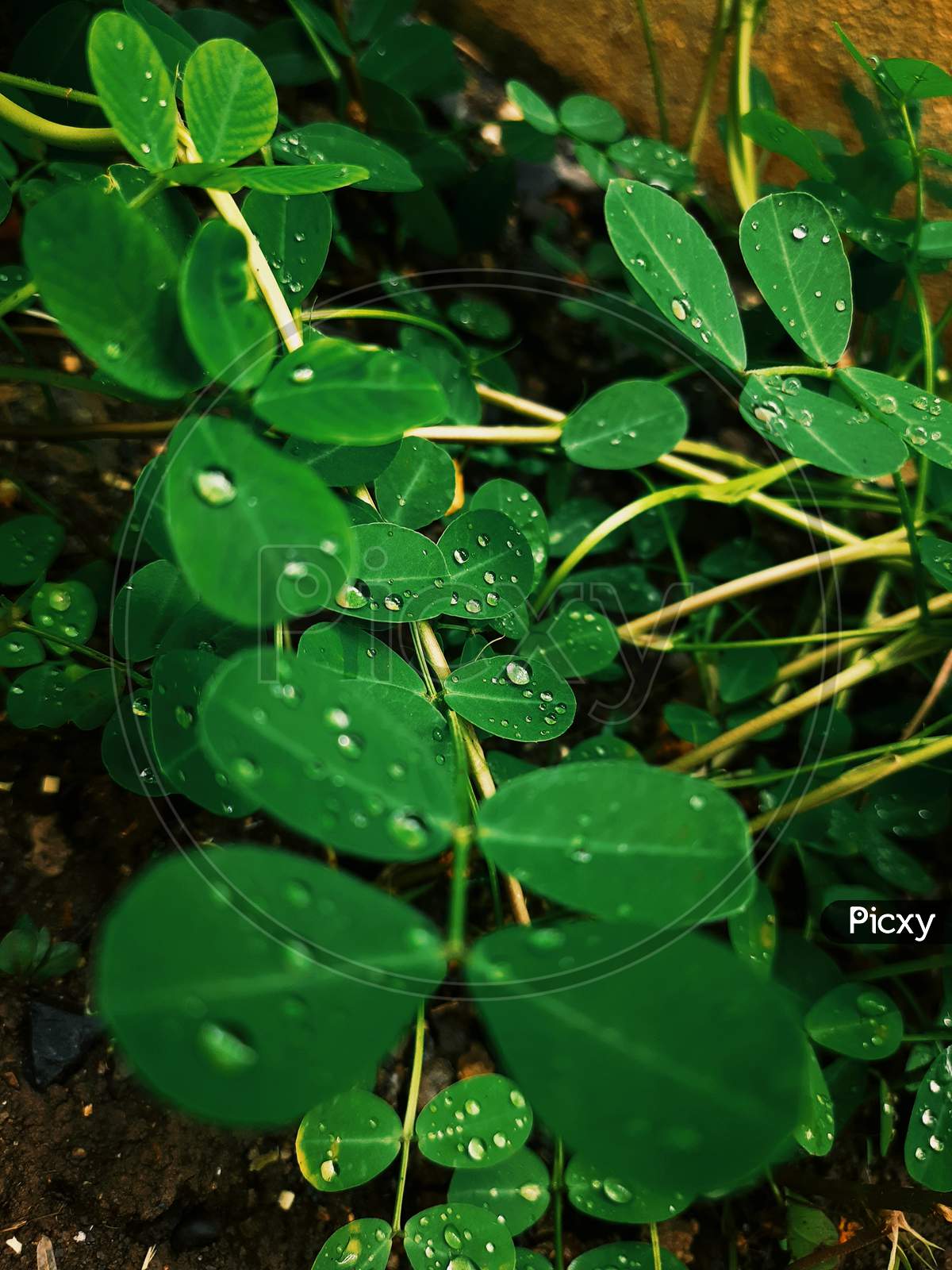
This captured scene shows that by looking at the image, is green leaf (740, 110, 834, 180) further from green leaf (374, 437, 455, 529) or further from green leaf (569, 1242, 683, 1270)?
green leaf (569, 1242, 683, 1270)

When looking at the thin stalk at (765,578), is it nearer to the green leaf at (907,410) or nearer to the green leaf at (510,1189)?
the green leaf at (907,410)

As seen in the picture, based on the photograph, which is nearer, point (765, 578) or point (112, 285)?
point (112, 285)

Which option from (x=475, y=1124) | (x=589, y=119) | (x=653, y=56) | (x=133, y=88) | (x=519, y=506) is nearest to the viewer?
(x=133, y=88)

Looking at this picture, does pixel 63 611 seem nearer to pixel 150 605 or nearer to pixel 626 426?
pixel 150 605

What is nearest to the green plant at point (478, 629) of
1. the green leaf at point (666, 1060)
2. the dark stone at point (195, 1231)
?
the green leaf at point (666, 1060)

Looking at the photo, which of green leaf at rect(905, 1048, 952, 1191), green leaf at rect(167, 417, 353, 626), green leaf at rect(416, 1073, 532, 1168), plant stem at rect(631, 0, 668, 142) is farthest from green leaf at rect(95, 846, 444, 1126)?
plant stem at rect(631, 0, 668, 142)

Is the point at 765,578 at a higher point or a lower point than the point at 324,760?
lower

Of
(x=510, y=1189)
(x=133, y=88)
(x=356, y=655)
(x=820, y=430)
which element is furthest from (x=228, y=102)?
(x=510, y=1189)
